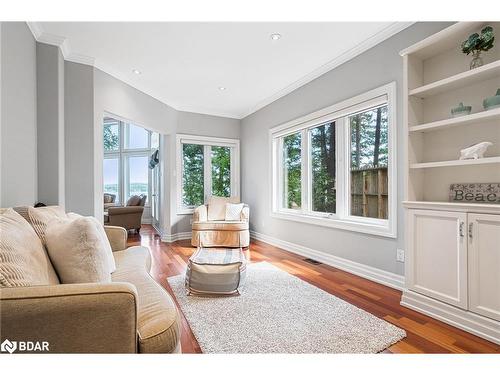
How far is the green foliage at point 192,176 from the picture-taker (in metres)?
5.20

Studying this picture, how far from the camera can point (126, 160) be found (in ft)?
25.9

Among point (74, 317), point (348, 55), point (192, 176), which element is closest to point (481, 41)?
point (348, 55)

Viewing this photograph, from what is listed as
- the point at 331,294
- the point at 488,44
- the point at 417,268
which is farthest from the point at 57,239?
the point at 488,44

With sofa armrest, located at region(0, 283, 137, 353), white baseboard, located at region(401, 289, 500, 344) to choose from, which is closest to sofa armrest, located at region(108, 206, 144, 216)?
sofa armrest, located at region(0, 283, 137, 353)

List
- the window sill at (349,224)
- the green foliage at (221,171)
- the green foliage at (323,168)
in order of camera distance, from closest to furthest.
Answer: the window sill at (349,224) < the green foliage at (323,168) < the green foliage at (221,171)

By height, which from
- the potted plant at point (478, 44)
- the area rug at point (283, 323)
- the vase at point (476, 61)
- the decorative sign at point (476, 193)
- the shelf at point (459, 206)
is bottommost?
the area rug at point (283, 323)

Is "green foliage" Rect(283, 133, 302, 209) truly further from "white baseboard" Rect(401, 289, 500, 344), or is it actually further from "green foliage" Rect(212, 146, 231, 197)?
"white baseboard" Rect(401, 289, 500, 344)

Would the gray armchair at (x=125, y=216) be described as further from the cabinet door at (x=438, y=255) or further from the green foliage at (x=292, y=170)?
the cabinet door at (x=438, y=255)

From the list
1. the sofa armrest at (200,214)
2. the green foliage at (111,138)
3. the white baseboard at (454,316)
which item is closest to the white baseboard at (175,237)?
the sofa armrest at (200,214)

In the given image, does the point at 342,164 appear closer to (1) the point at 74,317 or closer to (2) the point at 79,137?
(1) the point at 74,317

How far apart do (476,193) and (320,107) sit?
203cm

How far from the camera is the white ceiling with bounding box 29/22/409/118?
2490 millimetres

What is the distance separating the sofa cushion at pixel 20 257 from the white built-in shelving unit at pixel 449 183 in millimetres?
2478
